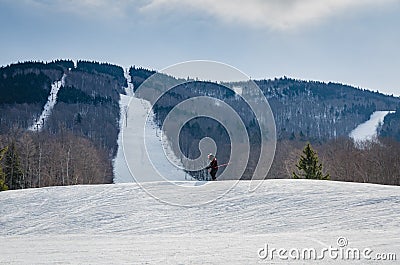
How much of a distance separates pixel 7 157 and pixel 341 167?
4680 cm

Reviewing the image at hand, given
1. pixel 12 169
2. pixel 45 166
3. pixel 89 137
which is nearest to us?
pixel 12 169

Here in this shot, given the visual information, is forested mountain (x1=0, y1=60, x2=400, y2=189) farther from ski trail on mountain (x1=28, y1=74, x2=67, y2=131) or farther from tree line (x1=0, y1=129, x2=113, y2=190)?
ski trail on mountain (x1=28, y1=74, x2=67, y2=131)

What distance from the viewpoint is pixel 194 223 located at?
649 inches

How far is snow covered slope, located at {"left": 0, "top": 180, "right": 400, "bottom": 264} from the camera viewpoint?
10.6 metres

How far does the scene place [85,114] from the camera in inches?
6132

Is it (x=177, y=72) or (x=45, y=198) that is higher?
(x=177, y=72)

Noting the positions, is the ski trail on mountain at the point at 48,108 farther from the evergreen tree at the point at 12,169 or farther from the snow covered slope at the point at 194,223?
the snow covered slope at the point at 194,223

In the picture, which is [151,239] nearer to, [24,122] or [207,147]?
[207,147]

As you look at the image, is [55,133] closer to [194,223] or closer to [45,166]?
[45,166]

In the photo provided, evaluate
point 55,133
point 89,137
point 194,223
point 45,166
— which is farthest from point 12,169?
point 89,137

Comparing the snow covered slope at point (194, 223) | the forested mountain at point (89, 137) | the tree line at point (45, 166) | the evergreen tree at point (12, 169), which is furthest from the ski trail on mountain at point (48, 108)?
the snow covered slope at point (194, 223)

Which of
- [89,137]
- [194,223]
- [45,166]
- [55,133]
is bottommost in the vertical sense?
[45,166]

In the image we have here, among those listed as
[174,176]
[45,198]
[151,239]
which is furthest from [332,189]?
[45,198]

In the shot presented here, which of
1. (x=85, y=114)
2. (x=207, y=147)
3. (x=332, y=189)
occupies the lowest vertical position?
(x=332, y=189)
